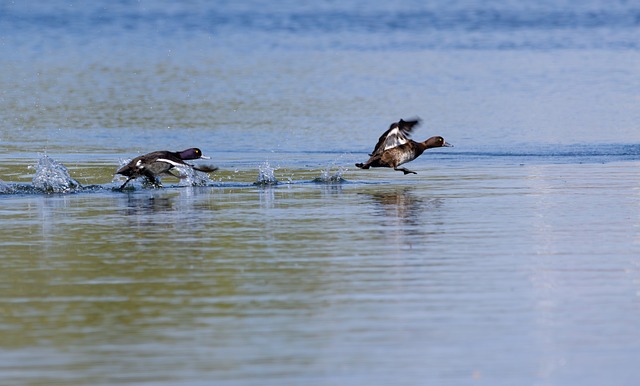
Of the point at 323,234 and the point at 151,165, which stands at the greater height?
the point at 151,165

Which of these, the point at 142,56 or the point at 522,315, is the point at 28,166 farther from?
the point at 142,56

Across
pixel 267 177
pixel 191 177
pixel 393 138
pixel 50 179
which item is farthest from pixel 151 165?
pixel 393 138

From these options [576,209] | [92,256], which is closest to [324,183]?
[576,209]

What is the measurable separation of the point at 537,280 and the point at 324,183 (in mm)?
8392

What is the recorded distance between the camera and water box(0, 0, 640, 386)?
27.2 ft

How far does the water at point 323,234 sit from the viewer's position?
8.30 m

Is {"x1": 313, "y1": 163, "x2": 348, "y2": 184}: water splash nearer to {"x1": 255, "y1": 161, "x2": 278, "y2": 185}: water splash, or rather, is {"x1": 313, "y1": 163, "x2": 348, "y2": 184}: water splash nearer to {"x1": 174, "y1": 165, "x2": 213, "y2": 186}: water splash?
{"x1": 255, "y1": 161, "x2": 278, "y2": 185}: water splash

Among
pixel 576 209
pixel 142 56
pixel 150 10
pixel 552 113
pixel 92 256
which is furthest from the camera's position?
pixel 150 10

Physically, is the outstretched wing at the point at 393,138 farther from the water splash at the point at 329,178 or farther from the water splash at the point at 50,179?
the water splash at the point at 50,179

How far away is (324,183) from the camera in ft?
61.9

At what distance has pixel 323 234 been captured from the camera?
13.4 meters

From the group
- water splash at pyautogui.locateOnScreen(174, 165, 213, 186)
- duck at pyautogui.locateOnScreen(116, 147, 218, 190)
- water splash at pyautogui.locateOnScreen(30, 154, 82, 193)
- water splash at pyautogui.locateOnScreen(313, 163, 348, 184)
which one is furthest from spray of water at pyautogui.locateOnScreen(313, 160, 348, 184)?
water splash at pyautogui.locateOnScreen(30, 154, 82, 193)

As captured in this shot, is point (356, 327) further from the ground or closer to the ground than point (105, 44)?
closer to the ground

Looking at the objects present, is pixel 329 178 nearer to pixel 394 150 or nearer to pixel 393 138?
pixel 394 150
